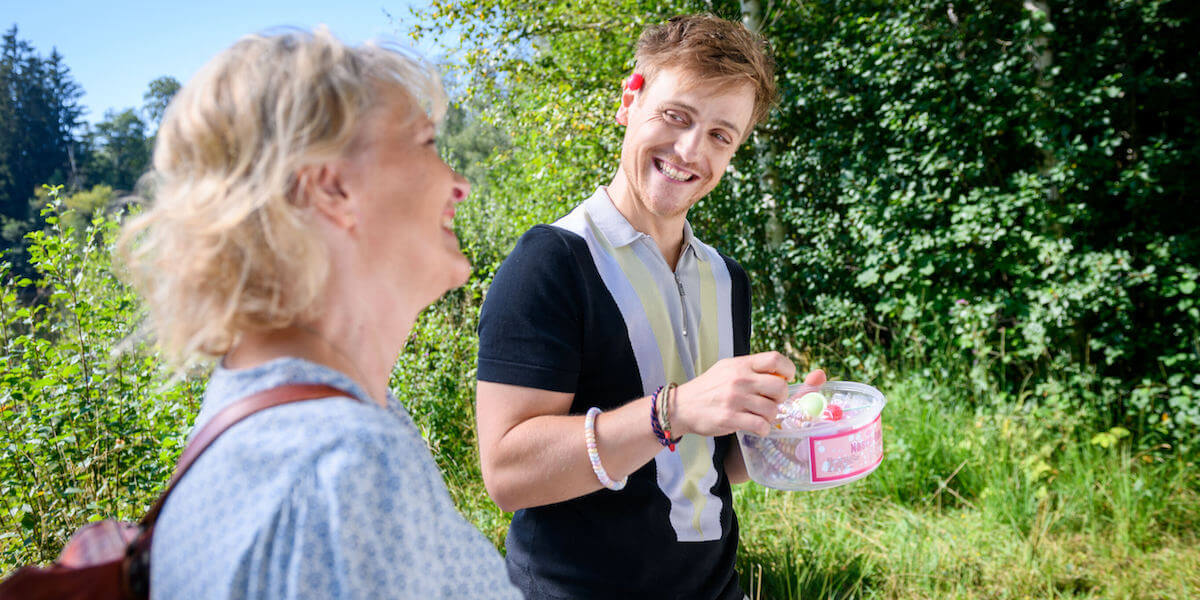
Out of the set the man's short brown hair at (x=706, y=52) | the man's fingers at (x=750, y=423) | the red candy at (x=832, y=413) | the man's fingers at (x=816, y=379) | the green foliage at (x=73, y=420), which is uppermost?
the man's short brown hair at (x=706, y=52)

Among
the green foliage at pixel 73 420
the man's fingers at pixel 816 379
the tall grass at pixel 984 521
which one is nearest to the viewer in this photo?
the man's fingers at pixel 816 379

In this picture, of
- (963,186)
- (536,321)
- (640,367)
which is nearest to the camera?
(536,321)

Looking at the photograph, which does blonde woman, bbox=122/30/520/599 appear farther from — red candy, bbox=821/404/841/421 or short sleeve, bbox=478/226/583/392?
red candy, bbox=821/404/841/421

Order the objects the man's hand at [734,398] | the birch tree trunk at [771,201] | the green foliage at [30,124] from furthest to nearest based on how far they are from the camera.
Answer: the green foliage at [30,124] < the birch tree trunk at [771,201] < the man's hand at [734,398]

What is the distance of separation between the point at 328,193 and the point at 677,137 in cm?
102

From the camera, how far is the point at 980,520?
11.6ft

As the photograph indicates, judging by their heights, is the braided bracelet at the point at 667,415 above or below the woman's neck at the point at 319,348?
below

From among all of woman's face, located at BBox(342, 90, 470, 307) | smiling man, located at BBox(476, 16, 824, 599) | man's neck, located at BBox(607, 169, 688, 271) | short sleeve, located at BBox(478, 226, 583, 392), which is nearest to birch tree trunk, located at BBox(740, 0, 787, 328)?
smiling man, located at BBox(476, 16, 824, 599)

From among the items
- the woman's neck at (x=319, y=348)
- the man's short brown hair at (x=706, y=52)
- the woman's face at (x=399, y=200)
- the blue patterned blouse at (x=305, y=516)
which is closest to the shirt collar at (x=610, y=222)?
the man's short brown hair at (x=706, y=52)

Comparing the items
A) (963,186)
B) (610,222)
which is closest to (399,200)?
(610,222)

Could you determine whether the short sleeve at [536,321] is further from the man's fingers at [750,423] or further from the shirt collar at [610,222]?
the man's fingers at [750,423]

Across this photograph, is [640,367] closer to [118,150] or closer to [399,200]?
[399,200]

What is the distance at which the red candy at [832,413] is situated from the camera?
1462 mm

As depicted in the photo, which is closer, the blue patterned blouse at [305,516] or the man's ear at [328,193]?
the blue patterned blouse at [305,516]
